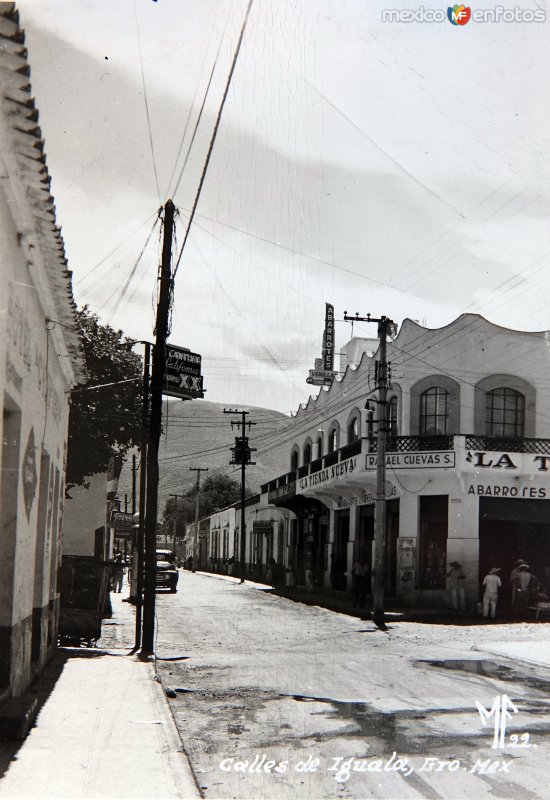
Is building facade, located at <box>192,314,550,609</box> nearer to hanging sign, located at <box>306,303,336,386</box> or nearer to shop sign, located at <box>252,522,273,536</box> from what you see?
hanging sign, located at <box>306,303,336,386</box>

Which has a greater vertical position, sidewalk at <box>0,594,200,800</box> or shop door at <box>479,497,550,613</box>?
shop door at <box>479,497,550,613</box>

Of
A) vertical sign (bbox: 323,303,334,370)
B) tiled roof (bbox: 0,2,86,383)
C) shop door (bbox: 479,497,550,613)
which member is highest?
vertical sign (bbox: 323,303,334,370)

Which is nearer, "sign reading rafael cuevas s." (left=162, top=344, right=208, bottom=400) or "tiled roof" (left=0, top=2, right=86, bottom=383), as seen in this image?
"tiled roof" (left=0, top=2, right=86, bottom=383)

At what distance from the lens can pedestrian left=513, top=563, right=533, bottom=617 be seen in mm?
23266

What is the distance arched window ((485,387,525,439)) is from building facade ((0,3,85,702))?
19.2 m

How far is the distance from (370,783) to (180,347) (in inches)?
386

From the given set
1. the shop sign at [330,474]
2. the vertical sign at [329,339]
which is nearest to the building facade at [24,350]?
the shop sign at [330,474]

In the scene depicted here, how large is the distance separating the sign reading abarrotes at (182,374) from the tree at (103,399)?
502 cm

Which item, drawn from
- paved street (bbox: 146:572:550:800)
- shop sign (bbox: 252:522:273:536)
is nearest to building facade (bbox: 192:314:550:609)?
paved street (bbox: 146:572:550:800)

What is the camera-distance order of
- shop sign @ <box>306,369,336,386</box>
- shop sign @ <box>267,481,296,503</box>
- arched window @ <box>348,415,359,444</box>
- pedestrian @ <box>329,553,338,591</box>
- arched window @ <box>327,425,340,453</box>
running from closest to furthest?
1. pedestrian @ <box>329,553,338,591</box>
2. arched window @ <box>348,415,359,444</box>
3. shop sign @ <box>306,369,336,386</box>
4. arched window @ <box>327,425,340,453</box>
5. shop sign @ <box>267,481,296,503</box>

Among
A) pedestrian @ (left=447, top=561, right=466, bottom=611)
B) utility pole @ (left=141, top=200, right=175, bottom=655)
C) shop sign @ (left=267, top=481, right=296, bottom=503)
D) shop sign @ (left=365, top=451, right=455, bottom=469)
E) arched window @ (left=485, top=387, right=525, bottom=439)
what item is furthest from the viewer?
shop sign @ (left=267, top=481, right=296, bottom=503)

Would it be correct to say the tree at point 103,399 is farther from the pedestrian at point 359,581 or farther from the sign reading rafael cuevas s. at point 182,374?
the pedestrian at point 359,581

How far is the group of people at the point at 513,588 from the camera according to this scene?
22.7m

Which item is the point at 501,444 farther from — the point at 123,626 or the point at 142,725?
the point at 142,725
